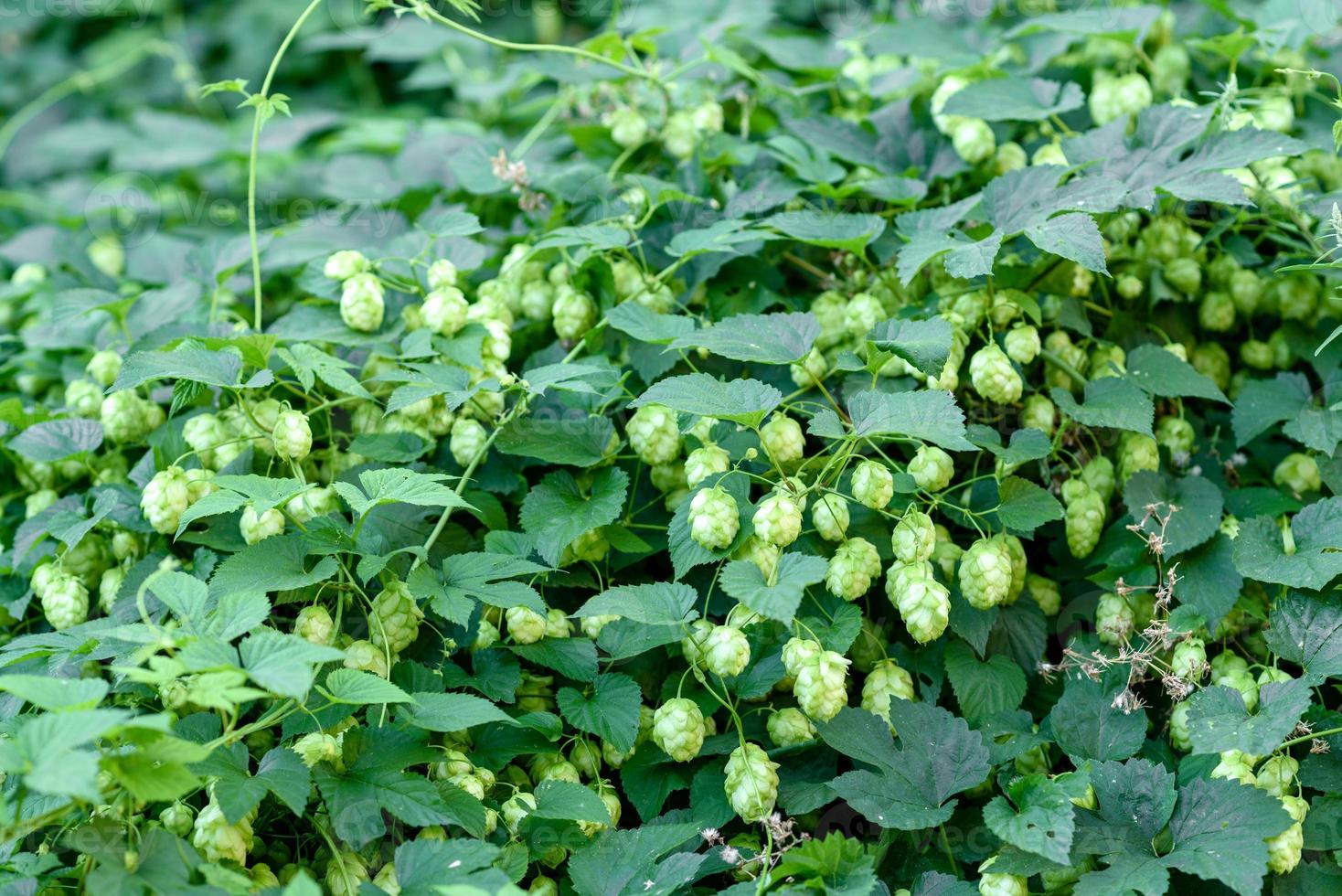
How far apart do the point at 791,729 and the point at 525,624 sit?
15.9 inches

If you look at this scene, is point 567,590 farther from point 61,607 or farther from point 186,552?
point 61,607

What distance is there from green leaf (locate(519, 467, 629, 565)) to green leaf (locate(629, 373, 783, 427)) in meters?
0.18

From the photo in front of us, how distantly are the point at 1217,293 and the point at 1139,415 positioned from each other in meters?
0.51

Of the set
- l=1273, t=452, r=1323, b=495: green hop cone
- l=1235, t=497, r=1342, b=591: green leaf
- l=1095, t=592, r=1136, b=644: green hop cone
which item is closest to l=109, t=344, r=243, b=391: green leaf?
l=1095, t=592, r=1136, b=644: green hop cone

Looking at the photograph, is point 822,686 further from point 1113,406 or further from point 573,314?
point 573,314

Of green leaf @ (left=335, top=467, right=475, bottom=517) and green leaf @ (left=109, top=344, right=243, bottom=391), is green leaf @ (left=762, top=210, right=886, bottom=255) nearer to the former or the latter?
green leaf @ (left=335, top=467, right=475, bottom=517)

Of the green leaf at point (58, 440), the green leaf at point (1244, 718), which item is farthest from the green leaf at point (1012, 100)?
the green leaf at point (58, 440)

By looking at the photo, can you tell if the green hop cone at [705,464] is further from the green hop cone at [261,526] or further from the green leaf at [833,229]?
the green hop cone at [261,526]

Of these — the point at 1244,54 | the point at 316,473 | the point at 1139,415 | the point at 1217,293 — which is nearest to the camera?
the point at 1139,415

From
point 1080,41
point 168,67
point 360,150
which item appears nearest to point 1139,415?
point 1080,41

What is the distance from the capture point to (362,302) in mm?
1958

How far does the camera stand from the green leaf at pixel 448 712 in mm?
1470

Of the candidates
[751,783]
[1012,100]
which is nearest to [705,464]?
[751,783]

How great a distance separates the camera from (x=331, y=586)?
1.64 metres
